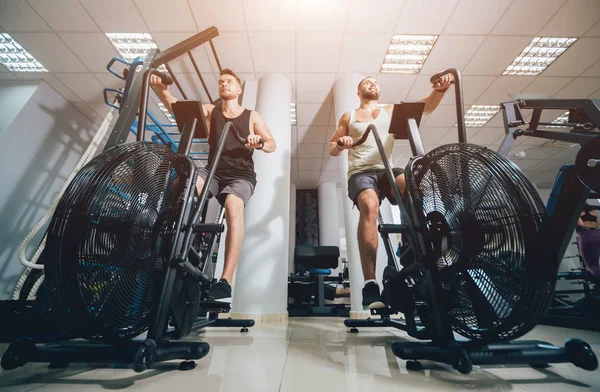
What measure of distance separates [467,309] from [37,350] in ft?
4.52

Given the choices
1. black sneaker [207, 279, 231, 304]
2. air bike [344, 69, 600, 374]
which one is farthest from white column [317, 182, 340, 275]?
air bike [344, 69, 600, 374]

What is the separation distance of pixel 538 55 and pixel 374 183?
4155 millimetres

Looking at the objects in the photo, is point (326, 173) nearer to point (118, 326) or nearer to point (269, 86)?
point (269, 86)

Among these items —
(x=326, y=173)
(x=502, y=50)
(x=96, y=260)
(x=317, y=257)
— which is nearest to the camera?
(x=96, y=260)

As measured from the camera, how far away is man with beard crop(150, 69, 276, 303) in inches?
60.1

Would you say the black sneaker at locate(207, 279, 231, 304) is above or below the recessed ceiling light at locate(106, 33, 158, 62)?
below

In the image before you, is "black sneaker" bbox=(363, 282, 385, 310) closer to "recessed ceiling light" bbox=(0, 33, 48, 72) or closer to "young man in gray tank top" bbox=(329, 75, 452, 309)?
"young man in gray tank top" bbox=(329, 75, 452, 309)

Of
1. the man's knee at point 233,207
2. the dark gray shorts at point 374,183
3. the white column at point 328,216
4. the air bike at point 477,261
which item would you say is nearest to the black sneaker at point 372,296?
the air bike at point 477,261

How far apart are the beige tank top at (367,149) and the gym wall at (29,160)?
4696 mm

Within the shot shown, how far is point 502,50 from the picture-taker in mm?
3645

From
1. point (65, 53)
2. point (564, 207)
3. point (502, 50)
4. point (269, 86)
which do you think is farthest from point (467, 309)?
point (65, 53)

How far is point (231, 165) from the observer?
5.68ft

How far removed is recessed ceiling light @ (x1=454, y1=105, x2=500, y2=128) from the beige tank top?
407cm

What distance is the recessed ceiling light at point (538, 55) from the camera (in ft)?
11.6
